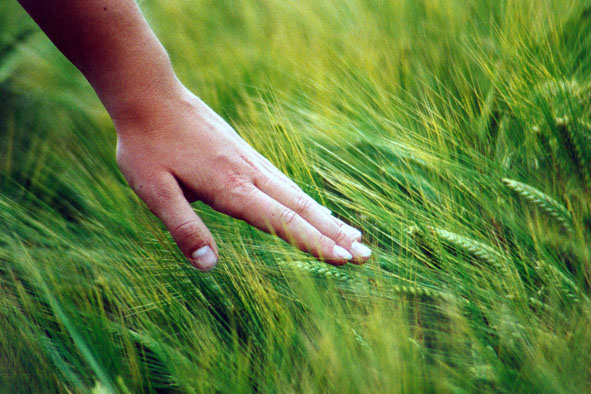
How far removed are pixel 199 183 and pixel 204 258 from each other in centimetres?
11

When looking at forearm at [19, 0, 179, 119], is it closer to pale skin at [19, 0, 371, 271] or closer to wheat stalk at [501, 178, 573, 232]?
pale skin at [19, 0, 371, 271]

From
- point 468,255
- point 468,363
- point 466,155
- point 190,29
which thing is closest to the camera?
point 468,363

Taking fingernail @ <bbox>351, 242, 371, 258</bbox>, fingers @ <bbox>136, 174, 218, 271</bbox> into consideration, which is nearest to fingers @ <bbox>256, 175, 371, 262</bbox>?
fingernail @ <bbox>351, 242, 371, 258</bbox>

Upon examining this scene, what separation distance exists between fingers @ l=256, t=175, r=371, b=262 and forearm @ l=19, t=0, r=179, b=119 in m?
0.18

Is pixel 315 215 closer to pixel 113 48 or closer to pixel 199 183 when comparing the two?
pixel 199 183

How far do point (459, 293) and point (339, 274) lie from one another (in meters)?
0.13

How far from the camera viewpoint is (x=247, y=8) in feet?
3.56

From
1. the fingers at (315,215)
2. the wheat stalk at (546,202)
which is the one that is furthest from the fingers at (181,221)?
the wheat stalk at (546,202)

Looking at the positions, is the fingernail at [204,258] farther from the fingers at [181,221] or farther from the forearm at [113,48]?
the forearm at [113,48]

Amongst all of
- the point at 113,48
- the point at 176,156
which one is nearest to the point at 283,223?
the point at 176,156

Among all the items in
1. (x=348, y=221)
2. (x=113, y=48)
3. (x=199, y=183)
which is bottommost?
(x=348, y=221)

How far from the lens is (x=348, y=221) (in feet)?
2.39

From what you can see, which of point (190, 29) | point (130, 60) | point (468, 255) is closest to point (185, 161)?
point (130, 60)

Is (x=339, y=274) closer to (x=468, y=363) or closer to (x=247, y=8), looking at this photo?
(x=468, y=363)
